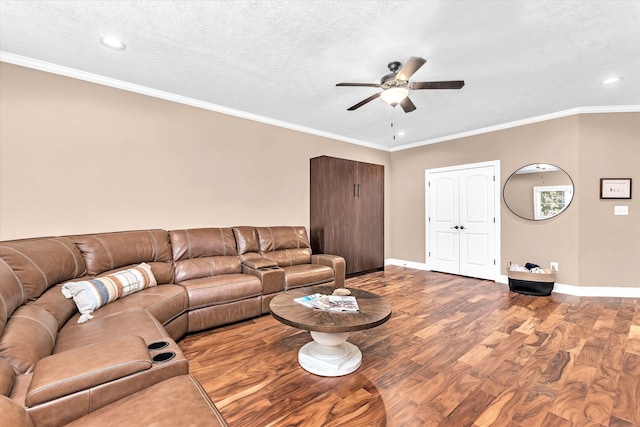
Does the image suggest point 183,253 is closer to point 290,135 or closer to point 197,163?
point 197,163

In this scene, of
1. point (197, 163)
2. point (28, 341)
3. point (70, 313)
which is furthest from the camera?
point (197, 163)

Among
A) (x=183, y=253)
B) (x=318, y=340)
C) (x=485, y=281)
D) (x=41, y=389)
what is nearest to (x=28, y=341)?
(x=41, y=389)

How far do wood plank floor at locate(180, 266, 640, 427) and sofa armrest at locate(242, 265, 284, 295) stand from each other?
33 cm

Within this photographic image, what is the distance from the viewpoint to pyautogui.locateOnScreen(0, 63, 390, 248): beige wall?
2.65 meters

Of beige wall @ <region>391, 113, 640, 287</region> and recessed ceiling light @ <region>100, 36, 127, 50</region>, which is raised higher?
recessed ceiling light @ <region>100, 36, 127, 50</region>

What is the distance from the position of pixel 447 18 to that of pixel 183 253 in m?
3.39

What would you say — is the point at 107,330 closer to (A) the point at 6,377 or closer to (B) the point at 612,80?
(A) the point at 6,377

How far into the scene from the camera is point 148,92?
10.9 feet

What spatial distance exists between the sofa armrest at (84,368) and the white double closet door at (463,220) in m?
5.20

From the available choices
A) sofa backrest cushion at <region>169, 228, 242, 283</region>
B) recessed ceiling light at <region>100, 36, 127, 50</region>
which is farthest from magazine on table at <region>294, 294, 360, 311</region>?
recessed ceiling light at <region>100, 36, 127, 50</region>

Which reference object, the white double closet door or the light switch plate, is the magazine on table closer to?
the white double closet door

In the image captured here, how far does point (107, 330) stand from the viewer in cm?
180

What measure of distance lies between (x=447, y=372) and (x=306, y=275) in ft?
6.21

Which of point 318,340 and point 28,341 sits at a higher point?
point 28,341
